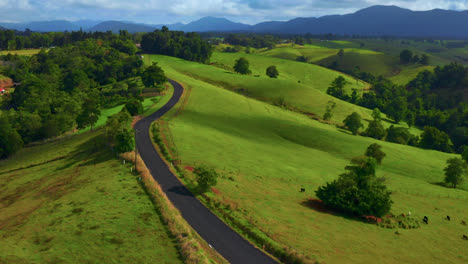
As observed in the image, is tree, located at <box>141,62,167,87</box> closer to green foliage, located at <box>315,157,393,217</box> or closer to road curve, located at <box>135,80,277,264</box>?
road curve, located at <box>135,80,277,264</box>

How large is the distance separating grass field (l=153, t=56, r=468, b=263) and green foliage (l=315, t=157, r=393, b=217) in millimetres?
2841

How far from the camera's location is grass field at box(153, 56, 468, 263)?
40.3 m

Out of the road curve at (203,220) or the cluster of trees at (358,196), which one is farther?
the cluster of trees at (358,196)

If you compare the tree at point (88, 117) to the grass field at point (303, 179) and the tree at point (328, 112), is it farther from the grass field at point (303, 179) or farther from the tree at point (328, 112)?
the tree at point (328, 112)

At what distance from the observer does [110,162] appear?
63.9 m

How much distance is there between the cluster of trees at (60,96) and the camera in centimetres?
10050

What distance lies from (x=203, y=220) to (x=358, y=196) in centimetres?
2634

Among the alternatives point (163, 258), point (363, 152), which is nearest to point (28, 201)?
point (163, 258)

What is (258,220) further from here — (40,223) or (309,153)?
(309,153)

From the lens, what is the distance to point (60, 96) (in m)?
138

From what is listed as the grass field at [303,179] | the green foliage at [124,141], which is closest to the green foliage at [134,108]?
the grass field at [303,179]

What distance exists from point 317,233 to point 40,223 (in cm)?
3901

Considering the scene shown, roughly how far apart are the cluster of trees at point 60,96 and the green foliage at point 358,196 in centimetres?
7915

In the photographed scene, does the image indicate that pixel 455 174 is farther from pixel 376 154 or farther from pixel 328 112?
pixel 328 112
